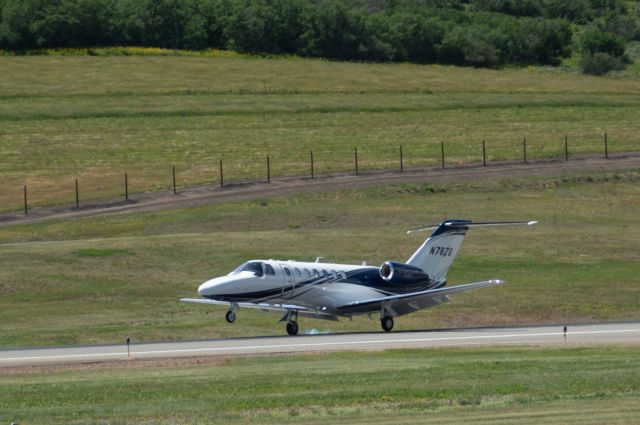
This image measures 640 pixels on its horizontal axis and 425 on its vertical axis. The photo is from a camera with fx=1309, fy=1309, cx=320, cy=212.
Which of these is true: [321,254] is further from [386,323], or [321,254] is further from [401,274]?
[386,323]

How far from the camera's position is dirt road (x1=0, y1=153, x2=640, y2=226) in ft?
234

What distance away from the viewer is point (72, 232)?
6512 centimetres

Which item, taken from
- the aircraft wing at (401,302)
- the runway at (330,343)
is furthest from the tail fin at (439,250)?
the runway at (330,343)

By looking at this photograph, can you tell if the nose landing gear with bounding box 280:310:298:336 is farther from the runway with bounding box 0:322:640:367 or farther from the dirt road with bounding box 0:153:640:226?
the dirt road with bounding box 0:153:640:226

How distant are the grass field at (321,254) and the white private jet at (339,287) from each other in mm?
1893

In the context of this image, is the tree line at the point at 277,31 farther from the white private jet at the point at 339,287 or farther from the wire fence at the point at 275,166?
the white private jet at the point at 339,287

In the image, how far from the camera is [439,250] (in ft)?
143

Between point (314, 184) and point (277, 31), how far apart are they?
64787 millimetres

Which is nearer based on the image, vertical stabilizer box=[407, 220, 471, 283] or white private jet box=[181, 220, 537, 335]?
white private jet box=[181, 220, 537, 335]

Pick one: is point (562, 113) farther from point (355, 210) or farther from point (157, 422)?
point (157, 422)

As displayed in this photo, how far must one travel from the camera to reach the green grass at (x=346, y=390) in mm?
23734

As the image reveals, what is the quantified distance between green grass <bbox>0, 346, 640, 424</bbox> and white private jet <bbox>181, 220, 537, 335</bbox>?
20.7ft

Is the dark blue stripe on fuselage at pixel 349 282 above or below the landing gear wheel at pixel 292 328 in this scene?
above

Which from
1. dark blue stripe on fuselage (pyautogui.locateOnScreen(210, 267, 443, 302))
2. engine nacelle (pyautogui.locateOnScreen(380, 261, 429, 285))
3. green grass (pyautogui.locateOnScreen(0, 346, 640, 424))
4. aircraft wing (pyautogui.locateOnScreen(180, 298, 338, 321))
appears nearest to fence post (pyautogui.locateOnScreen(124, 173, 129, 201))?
dark blue stripe on fuselage (pyautogui.locateOnScreen(210, 267, 443, 302))
